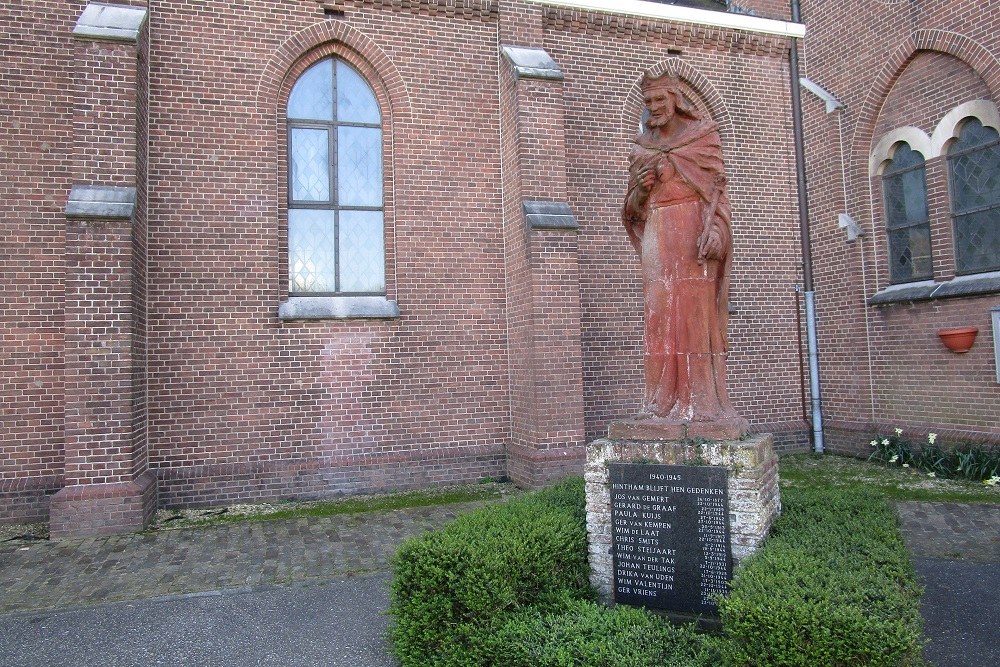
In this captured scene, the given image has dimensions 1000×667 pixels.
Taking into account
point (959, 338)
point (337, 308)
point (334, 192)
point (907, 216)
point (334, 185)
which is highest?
point (334, 185)

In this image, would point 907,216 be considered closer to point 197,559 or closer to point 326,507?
point 326,507

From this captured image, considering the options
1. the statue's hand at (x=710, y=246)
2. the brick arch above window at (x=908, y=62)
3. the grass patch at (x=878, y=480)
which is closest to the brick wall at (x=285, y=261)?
the grass patch at (x=878, y=480)

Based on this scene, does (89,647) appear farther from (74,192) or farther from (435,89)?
(435,89)

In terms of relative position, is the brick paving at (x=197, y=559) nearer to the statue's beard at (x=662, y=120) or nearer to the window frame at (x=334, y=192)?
the window frame at (x=334, y=192)

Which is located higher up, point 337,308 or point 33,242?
point 33,242

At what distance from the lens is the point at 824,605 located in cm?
313

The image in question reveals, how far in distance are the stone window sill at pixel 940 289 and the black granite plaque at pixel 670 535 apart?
287 inches

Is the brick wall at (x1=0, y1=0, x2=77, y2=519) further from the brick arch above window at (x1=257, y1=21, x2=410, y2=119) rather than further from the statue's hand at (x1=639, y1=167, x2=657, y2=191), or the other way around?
the statue's hand at (x1=639, y1=167, x2=657, y2=191)

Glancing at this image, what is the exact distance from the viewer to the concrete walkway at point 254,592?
14.6 ft

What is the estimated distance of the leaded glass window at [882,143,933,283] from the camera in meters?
10.2

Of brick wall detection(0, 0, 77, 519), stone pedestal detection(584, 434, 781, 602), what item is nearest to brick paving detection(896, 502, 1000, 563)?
stone pedestal detection(584, 434, 781, 602)

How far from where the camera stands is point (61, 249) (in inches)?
315

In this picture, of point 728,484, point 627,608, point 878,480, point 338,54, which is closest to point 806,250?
point 878,480

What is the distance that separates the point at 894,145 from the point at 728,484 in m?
8.90
